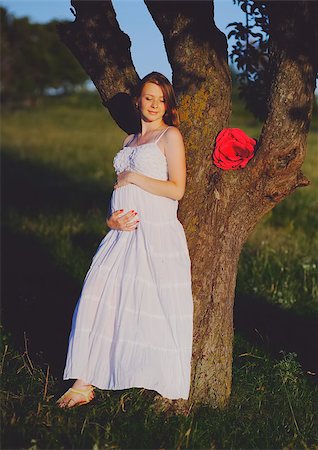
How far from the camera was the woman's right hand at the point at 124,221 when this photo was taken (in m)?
5.94

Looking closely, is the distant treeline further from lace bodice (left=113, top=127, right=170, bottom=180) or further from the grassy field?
lace bodice (left=113, top=127, right=170, bottom=180)

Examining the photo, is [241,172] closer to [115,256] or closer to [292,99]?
[292,99]

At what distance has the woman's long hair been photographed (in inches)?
233

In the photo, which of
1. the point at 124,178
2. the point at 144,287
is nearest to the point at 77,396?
the point at 144,287

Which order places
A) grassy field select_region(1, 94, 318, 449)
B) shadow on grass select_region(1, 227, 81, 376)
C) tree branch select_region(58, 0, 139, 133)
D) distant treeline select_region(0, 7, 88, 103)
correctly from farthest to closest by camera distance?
distant treeline select_region(0, 7, 88, 103) < shadow on grass select_region(1, 227, 81, 376) < tree branch select_region(58, 0, 139, 133) < grassy field select_region(1, 94, 318, 449)

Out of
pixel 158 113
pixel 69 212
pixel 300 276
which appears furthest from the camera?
pixel 69 212

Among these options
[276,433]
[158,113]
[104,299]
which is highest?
[158,113]

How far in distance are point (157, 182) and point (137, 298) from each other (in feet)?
2.95

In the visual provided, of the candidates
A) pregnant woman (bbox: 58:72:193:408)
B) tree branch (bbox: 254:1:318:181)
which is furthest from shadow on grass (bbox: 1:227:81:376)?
tree branch (bbox: 254:1:318:181)

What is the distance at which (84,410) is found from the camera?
18.5 ft

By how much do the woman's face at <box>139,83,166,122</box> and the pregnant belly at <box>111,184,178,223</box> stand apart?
0.58m

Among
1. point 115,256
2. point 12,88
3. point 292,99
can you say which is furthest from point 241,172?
point 12,88

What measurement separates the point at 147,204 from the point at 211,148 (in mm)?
691

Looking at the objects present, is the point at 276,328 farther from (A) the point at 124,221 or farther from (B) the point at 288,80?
(B) the point at 288,80
